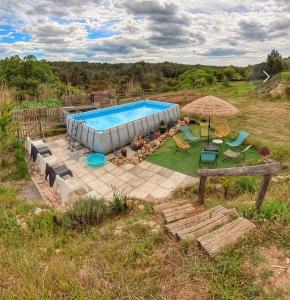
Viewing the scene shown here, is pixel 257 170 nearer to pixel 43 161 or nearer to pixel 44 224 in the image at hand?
pixel 44 224

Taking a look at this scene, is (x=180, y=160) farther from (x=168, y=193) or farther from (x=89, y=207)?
(x=89, y=207)

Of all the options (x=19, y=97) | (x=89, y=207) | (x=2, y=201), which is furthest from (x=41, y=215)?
(x=19, y=97)

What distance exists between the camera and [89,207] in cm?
485

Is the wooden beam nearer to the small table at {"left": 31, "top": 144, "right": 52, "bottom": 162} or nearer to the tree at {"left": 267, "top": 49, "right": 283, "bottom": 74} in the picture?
the small table at {"left": 31, "top": 144, "right": 52, "bottom": 162}

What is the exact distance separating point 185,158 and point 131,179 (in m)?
2.40

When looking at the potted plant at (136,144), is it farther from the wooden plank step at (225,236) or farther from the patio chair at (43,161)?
the wooden plank step at (225,236)

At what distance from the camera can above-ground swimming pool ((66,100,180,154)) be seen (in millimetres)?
9523

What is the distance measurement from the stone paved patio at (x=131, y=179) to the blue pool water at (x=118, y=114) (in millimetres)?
3255

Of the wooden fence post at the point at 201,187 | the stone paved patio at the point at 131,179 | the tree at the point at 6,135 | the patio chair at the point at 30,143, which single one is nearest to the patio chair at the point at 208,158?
the stone paved patio at the point at 131,179

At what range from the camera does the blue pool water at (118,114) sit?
1211 cm

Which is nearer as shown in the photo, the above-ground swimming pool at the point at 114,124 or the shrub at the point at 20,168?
the shrub at the point at 20,168

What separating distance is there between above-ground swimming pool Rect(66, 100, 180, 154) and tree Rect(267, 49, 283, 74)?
16.5 m

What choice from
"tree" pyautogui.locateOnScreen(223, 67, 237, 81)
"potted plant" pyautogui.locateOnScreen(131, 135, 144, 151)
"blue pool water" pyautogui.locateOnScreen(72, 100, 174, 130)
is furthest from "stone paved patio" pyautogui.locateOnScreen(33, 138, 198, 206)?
"tree" pyautogui.locateOnScreen(223, 67, 237, 81)

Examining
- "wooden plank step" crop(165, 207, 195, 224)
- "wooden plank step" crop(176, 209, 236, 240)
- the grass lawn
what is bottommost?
the grass lawn
